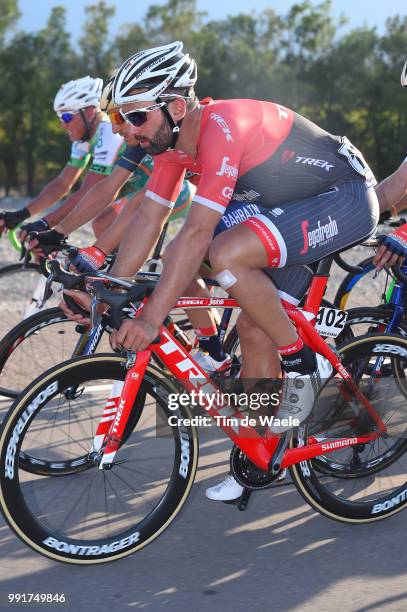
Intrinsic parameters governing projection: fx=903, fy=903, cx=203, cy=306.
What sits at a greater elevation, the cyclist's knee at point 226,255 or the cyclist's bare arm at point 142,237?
the cyclist's knee at point 226,255

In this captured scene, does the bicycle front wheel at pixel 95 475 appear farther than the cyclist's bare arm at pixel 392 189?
No

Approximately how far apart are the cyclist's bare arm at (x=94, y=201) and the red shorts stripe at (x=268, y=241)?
6.51 ft

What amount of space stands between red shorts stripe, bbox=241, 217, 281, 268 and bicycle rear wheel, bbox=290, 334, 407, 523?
0.59 meters

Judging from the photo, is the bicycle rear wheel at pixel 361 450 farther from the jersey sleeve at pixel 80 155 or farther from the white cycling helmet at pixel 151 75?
the jersey sleeve at pixel 80 155

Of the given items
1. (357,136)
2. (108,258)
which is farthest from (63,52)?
(108,258)

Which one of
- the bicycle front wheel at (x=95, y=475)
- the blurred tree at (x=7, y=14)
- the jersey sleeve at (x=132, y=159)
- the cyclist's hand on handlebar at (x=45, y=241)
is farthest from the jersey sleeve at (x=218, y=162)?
the blurred tree at (x=7, y=14)

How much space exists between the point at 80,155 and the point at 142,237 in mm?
2653

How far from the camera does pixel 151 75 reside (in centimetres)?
352

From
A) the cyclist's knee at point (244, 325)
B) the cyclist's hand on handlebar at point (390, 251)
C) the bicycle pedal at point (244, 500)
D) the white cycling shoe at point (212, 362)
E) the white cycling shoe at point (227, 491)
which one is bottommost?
the white cycling shoe at point (227, 491)

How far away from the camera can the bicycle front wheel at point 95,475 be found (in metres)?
3.34

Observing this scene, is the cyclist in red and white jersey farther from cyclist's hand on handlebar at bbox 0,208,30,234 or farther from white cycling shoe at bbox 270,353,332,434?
cyclist's hand on handlebar at bbox 0,208,30,234

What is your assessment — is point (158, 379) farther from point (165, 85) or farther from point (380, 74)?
Answer: point (380, 74)

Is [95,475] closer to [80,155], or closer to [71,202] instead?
[71,202]

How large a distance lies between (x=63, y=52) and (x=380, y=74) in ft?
81.7
